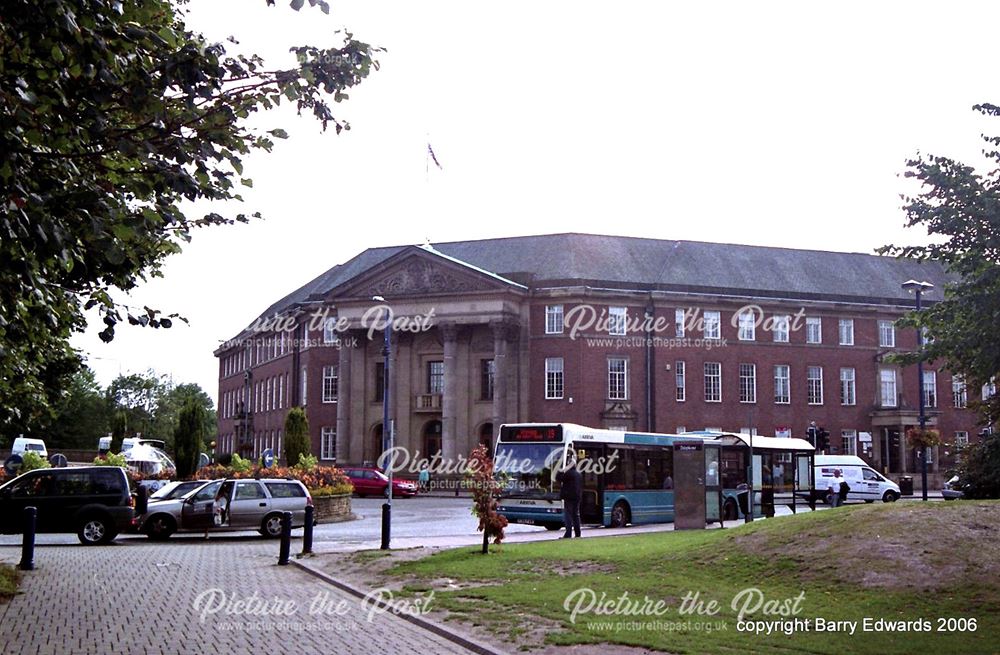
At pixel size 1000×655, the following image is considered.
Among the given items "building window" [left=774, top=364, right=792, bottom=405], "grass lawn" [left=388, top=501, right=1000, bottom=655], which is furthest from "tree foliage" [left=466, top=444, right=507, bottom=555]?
"building window" [left=774, top=364, right=792, bottom=405]

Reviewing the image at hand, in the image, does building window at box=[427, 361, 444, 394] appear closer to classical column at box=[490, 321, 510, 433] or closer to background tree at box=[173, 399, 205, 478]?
classical column at box=[490, 321, 510, 433]

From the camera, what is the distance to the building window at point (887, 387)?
6738cm

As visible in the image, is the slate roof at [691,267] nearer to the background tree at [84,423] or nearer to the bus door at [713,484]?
the bus door at [713,484]

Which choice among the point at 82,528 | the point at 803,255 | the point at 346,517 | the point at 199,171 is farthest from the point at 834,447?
the point at 199,171

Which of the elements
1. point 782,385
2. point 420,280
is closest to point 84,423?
point 420,280

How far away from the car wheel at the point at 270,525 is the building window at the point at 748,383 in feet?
142

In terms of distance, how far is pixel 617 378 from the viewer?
6272cm

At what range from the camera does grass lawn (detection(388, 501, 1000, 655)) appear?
1055cm

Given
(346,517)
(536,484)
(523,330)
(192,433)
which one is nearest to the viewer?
(536,484)

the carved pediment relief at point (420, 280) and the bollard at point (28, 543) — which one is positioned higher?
the carved pediment relief at point (420, 280)

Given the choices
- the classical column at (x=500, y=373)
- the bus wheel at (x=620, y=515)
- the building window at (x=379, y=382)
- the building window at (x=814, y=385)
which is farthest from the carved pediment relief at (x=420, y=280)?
the bus wheel at (x=620, y=515)

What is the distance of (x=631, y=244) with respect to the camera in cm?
6944

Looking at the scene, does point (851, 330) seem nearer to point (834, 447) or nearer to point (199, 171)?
point (834, 447)

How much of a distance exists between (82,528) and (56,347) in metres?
9.59
